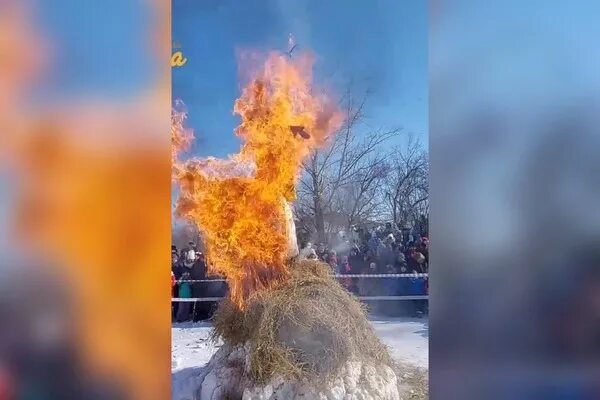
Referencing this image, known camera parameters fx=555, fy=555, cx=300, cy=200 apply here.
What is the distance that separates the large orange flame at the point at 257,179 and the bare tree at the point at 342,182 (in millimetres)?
55

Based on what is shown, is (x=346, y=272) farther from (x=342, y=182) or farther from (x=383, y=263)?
(x=342, y=182)

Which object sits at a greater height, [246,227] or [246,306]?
[246,227]

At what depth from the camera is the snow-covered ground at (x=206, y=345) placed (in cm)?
233

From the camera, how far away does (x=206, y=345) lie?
237 centimetres

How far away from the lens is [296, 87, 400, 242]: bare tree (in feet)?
7.63

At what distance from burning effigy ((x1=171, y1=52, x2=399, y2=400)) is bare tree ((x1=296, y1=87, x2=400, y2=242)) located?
5cm

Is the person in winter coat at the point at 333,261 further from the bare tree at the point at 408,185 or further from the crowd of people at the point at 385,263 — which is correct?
the bare tree at the point at 408,185

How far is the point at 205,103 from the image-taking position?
7.63ft

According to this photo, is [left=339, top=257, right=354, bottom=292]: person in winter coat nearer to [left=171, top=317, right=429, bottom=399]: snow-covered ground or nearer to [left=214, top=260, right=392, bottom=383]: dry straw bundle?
[left=214, top=260, right=392, bottom=383]: dry straw bundle

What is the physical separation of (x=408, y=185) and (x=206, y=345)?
1.10 meters
